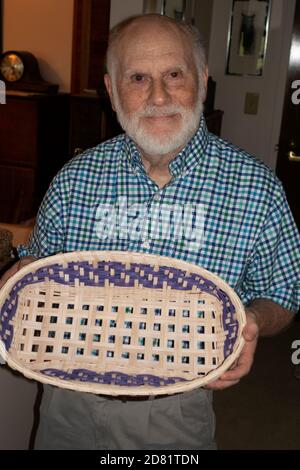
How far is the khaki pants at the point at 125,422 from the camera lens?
1014 millimetres

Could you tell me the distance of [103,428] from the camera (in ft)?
3.37

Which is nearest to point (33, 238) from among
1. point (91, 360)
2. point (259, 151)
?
point (91, 360)

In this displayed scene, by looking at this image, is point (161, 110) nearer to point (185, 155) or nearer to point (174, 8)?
point (185, 155)

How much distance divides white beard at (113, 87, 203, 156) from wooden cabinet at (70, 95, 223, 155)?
2.08 m

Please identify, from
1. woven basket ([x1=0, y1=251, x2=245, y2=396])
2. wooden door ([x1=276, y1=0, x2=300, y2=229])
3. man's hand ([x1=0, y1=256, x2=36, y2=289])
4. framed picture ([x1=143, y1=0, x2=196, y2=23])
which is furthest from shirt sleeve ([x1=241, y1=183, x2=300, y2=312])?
wooden door ([x1=276, y1=0, x2=300, y2=229])

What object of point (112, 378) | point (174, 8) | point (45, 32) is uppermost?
point (174, 8)

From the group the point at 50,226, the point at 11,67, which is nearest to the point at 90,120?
the point at 11,67

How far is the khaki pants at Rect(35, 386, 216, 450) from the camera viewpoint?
101cm

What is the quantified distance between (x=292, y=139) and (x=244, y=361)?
96.4 inches

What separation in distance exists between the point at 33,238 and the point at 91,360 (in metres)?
0.37

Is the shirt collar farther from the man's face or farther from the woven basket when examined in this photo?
the woven basket

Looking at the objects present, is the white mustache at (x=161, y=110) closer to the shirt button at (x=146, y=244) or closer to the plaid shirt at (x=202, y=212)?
the plaid shirt at (x=202, y=212)

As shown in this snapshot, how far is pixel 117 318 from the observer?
1011 mm

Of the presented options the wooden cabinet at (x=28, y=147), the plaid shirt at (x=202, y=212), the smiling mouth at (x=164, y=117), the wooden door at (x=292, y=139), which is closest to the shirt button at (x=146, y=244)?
the plaid shirt at (x=202, y=212)
